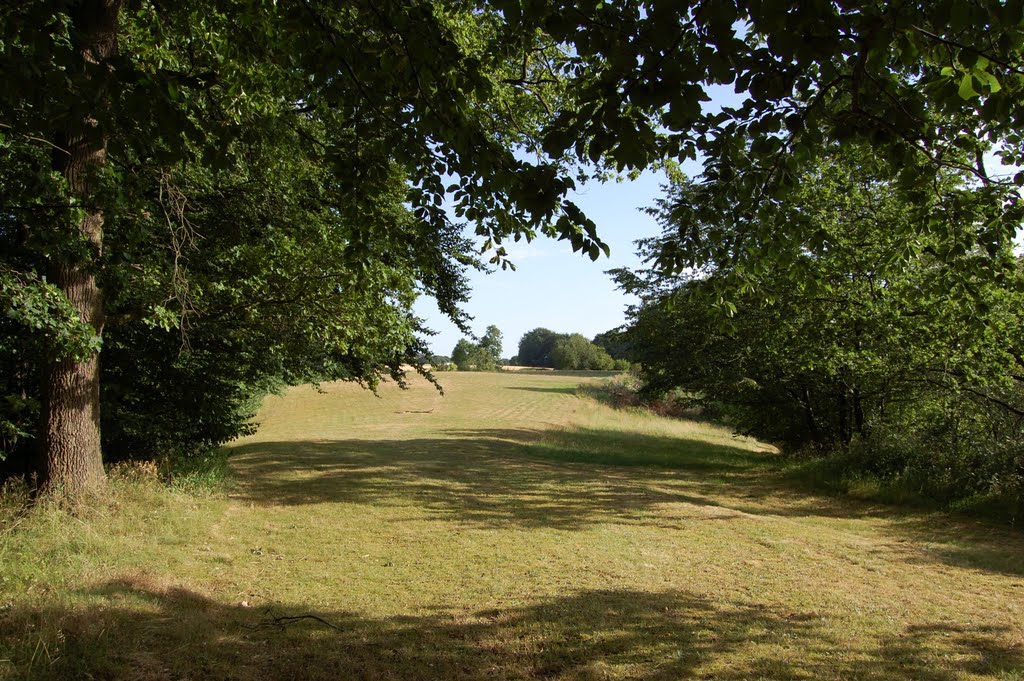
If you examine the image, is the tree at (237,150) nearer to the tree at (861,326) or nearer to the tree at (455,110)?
the tree at (455,110)

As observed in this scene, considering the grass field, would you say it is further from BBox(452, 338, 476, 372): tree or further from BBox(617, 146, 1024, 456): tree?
BBox(452, 338, 476, 372): tree

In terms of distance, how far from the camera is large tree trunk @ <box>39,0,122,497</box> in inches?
289

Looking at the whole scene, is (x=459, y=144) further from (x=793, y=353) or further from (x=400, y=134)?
(x=793, y=353)

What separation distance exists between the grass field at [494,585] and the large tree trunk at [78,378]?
24.2 inches

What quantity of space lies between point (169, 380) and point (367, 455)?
22.1ft

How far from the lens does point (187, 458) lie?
11.0m

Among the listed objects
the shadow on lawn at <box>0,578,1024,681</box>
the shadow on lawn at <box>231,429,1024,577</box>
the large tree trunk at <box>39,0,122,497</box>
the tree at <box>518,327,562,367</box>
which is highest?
the tree at <box>518,327,562,367</box>

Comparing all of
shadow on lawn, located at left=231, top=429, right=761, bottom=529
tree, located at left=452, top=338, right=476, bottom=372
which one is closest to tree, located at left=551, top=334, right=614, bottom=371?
tree, located at left=452, top=338, right=476, bottom=372

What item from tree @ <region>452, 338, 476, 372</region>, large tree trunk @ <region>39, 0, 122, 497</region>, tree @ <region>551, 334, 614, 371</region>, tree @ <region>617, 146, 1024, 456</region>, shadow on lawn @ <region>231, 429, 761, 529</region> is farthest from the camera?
tree @ <region>551, 334, 614, 371</region>

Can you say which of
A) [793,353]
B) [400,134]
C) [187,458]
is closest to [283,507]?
[187,458]

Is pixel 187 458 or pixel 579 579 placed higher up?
pixel 187 458

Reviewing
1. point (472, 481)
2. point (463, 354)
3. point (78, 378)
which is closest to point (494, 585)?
point (78, 378)

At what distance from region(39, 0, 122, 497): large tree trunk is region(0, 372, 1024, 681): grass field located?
2.02 ft

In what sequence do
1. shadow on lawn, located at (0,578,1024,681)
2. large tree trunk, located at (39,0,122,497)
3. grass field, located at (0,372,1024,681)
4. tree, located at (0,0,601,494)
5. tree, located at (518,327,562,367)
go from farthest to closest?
tree, located at (518,327,562,367)
large tree trunk, located at (39,0,122,497)
grass field, located at (0,372,1024,681)
shadow on lawn, located at (0,578,1024,681)
tree, located at (0,0,601,494)
